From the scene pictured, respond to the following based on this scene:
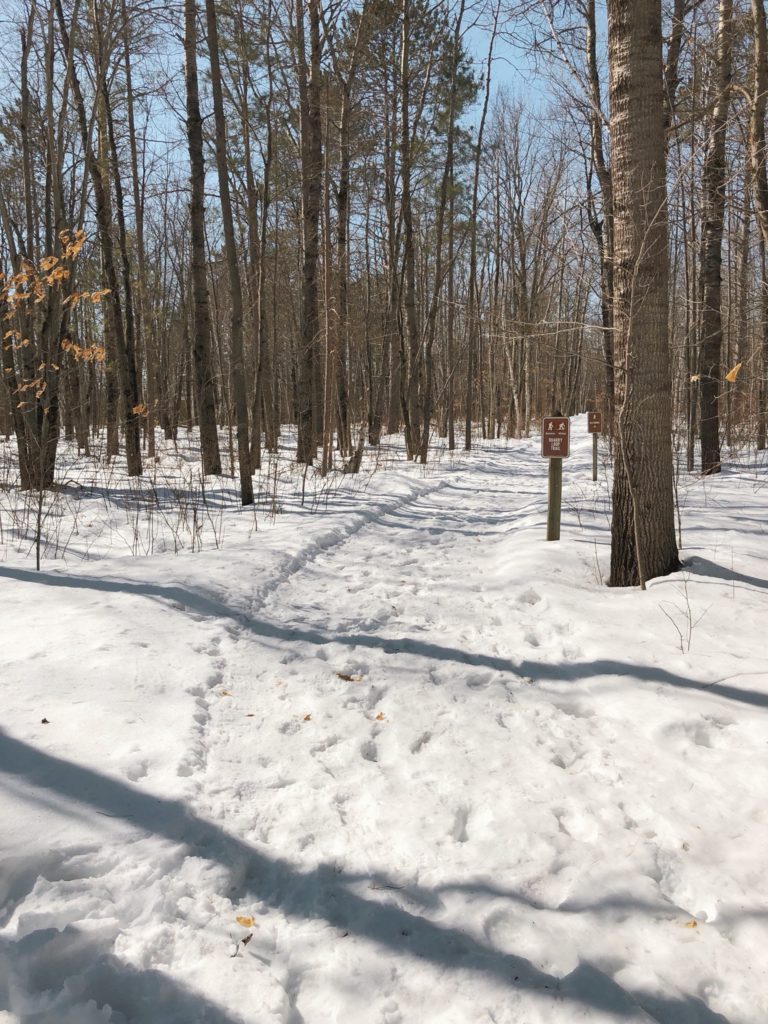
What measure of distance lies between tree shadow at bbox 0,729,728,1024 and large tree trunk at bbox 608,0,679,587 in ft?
10.7

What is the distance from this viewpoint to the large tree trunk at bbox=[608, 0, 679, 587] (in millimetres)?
4305

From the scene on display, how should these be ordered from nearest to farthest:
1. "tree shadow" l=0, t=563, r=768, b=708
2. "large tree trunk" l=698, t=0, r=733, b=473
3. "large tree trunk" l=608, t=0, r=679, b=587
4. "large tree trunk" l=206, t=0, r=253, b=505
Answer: "tree shadow" l=0, t=563, r=768, b=708 < "large tree trunk" l=608, t=0, r=679, b=587 < "large tree trunk" l=206, t=0, r=253, b=505 < "large tree trunk" l=698, t=0, r=733, b=473

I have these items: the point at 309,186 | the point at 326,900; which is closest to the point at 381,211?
the point at 309,186

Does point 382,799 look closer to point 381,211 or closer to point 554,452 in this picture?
point 554,452

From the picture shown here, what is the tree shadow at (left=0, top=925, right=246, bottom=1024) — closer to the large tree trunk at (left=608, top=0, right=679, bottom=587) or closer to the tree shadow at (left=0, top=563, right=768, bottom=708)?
the tree shadow at (left=0, top=563, right=768, bottom=708)

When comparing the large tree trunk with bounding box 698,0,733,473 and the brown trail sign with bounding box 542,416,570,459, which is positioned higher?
the large tree trunk with bounding box 698,0,733,473

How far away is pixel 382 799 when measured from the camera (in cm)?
243

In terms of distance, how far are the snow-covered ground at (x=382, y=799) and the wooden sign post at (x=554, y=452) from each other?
126 centimetres

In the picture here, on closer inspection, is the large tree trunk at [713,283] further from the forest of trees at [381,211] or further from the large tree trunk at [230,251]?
the large tree trunk at [230,251]

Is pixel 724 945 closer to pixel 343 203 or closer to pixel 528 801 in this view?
pixel 528 801

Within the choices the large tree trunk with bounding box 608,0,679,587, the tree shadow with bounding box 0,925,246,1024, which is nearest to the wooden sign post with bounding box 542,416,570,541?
the large tree trunk with bounding box 608,0,679,587

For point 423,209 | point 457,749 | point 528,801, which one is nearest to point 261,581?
Result: point 457,749

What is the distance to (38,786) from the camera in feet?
7.45

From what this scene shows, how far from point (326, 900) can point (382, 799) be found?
0.53 m
